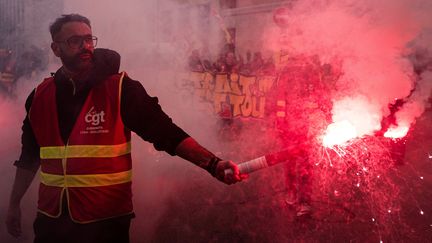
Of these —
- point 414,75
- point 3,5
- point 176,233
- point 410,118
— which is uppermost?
point 3,5

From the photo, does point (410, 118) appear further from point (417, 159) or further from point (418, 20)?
point (417, 159)

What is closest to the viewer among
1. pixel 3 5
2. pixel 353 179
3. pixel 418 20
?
pixel 418 20

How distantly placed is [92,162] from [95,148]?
8 centimetres

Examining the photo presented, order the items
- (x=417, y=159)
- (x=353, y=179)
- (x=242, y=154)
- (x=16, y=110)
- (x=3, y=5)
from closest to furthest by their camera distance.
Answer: (x=353, y=179)
(x=417, y=159)
(x=242, y=154)
(x=16, y=110)
(x=3, y=5)

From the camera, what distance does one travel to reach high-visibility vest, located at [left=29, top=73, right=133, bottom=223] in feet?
7.52

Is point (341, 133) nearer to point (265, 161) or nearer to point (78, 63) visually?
point (265, 161)

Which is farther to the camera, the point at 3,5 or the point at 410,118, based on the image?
the point at 3,5

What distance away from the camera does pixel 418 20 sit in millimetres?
3363

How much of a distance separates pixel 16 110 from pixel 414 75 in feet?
20.8

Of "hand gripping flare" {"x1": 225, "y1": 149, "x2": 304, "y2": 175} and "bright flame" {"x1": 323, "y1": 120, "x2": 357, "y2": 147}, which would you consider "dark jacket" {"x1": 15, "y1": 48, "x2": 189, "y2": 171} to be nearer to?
"hand gripping flare" {"x1": 225, "y1": 149, "x2": 304, "y2": 175}

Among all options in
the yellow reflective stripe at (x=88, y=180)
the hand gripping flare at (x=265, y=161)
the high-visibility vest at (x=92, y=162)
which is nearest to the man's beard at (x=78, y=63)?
the high-visibility vest at (x=92, y=162)

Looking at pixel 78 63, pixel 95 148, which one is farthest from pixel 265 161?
pixel 78 63

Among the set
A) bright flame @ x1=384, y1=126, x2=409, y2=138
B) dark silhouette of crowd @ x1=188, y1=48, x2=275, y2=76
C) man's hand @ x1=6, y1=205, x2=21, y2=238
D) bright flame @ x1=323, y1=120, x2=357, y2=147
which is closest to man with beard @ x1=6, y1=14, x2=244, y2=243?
man's hand @ x1=6, y1=205, x2=21, y2=238

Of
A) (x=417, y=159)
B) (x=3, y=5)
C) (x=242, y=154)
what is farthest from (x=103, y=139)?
(x=3, y=5)
